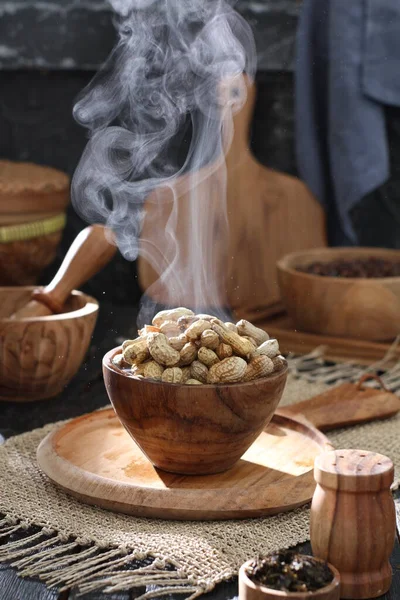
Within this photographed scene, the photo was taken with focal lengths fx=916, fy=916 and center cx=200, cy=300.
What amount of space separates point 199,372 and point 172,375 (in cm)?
3

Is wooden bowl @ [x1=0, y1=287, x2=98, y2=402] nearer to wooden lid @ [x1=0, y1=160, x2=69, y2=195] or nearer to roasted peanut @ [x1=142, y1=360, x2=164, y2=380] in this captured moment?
roasted peanut @ [x1=142, y1=360, x2=164, y2=380]

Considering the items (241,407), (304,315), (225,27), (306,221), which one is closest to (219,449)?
(241,407)

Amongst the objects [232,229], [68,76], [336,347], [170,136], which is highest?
[68,76]

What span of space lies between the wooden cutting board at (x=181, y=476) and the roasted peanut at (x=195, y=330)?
0.56 ft

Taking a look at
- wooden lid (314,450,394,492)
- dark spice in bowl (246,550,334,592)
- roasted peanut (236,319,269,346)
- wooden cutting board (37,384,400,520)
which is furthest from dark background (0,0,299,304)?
dark spice in bowl (246,550,334,592)

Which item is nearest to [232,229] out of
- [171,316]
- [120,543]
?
Result: [171,316]

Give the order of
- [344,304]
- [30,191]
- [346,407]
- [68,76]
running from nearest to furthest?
1. [346,407]
2. [344,304]
3. [30,191]
4. [68,76]

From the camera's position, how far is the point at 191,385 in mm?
1035

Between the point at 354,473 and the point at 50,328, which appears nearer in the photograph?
the point at 354,473

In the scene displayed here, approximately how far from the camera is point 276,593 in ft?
2.62

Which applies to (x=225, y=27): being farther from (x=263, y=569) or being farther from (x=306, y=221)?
(x=263, y=569)

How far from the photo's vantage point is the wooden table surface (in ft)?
2.93

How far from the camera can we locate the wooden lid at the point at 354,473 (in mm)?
904

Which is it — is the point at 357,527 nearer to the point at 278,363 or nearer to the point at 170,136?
the point at 278,363
